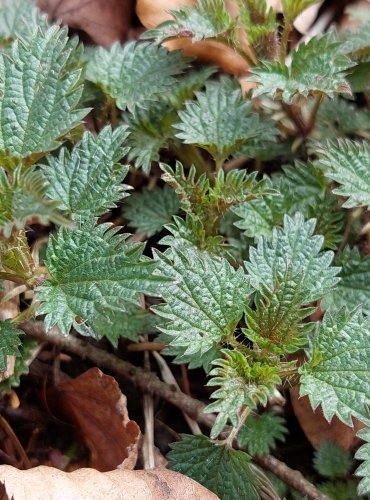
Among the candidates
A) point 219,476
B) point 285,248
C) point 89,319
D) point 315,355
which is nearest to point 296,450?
point 219,476

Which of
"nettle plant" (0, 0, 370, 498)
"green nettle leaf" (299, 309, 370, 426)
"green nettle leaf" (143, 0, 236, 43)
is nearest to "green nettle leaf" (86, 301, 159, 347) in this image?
"nettle plant" (0, 0, 370, 498)

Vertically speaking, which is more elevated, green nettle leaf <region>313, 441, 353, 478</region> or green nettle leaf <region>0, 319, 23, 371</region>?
green nettle leaf <region>0, 319, 23, 371</region>

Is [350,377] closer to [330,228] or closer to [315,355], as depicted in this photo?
[315,355]

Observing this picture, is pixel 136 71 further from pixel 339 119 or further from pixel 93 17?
pixel 339 119

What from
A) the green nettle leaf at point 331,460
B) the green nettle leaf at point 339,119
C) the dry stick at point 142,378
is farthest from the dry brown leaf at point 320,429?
the green nettle leaf at point 339,119

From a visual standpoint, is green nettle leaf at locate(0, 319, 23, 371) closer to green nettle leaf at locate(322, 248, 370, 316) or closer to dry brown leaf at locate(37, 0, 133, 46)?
green nettle leaf at locate(322, 248, 370, 316)

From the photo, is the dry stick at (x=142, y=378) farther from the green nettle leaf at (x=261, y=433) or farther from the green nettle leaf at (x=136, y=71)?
the green nettle leaf at (x=136, y=71)
